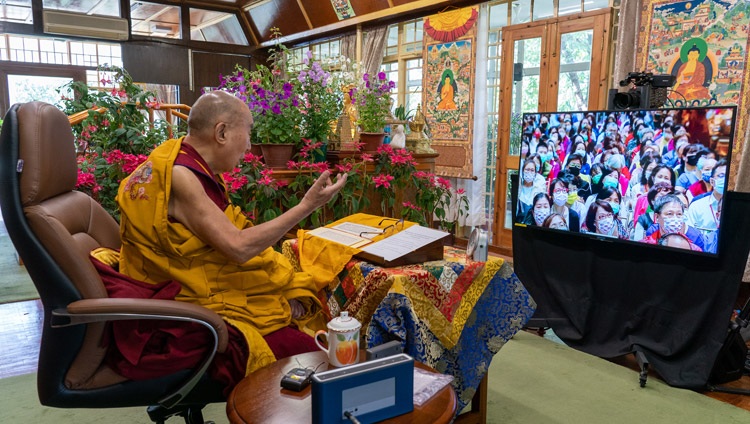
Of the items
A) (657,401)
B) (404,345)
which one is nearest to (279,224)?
(404,345)

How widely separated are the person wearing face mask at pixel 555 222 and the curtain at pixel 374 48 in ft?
12.7

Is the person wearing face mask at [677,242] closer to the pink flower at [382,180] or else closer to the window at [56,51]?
the pink flower at [382,180]

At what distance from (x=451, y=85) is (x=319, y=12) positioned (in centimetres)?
255

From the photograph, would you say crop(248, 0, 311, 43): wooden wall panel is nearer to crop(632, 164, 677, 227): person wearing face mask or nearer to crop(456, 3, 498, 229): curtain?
crop(456, 3, 498, 229): curtain

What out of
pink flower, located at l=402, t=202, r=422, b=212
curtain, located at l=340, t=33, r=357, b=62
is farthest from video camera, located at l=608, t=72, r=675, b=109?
curtain, located at l=340, t=33, r=357, b=62

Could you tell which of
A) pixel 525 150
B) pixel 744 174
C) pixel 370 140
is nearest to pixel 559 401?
pixel 525 150

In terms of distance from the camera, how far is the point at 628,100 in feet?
9.51

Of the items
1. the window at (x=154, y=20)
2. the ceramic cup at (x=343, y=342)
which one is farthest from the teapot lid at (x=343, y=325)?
the window at (x=154, y=20)

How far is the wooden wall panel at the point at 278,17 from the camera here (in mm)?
7648

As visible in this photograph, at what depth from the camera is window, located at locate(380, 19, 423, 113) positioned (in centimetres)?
620

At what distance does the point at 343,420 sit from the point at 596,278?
2.31 metres

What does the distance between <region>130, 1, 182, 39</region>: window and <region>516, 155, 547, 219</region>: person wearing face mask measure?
6.86 m

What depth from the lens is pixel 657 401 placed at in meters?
2.40

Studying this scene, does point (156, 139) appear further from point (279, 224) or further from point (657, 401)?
point (657, 401)
